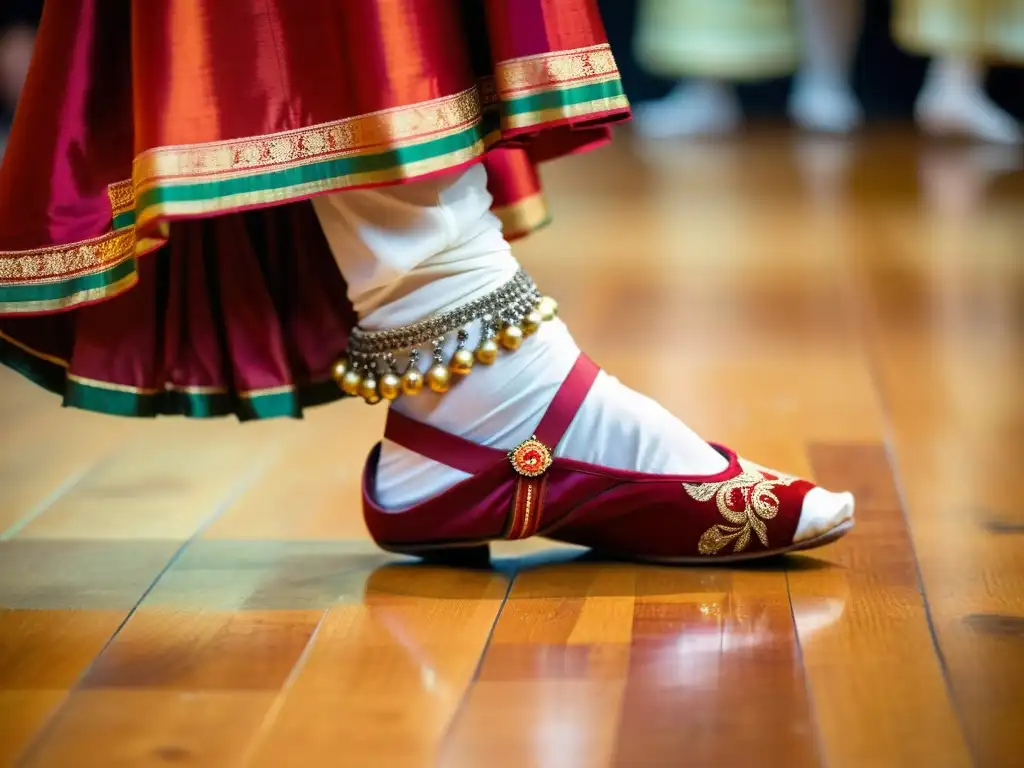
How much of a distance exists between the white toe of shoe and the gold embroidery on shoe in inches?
0.7

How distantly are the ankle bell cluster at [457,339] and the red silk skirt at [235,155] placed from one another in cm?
9

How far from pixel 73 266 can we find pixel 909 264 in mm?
1230

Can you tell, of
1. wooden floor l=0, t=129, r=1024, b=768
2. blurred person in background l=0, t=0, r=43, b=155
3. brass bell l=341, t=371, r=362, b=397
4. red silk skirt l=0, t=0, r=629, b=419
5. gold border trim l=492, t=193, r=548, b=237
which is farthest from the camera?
blurred person in background l=0, t=0, r=43, b=155

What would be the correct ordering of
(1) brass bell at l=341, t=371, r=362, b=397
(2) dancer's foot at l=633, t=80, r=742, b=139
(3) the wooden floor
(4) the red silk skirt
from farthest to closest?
(2) dancer's foot at l=633, t=80, r=742, b=139 < (1) brass bell at l=341, t=371, r=362, b=397 < (4) the red silk skirt < (3) the wooden floor

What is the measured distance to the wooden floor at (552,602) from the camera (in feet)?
2.00

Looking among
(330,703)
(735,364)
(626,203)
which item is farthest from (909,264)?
(330,703)

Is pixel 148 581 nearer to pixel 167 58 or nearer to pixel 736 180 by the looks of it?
pixel 167 58

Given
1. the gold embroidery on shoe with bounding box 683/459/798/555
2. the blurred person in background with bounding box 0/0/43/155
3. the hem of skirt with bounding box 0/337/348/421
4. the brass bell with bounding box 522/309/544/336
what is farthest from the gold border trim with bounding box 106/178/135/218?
the blurred person in background with bounding box 0/0/43/155

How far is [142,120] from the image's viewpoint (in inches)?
28.1

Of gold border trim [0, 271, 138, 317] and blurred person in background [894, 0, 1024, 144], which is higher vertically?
gold border trim [0, 271, 138, 317]

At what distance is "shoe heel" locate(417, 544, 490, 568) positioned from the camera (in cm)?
83

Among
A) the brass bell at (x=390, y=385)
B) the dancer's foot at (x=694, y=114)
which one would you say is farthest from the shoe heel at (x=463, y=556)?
the dancer's foot at (x=694, y=114)

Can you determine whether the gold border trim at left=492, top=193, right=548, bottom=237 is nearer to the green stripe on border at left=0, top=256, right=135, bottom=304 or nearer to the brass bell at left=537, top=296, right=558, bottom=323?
the brass bell at left=537, top=296, right=558, bottom=323

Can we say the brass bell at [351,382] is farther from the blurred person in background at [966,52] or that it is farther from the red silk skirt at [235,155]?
the blurred person in background at [966,52]
